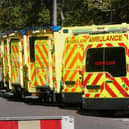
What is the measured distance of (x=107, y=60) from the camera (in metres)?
11.7

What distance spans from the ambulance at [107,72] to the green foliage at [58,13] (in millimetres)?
18886

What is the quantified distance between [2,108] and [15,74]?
2605mm

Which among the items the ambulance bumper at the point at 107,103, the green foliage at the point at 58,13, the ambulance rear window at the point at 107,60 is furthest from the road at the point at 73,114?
the green foliage at the point at 58,13

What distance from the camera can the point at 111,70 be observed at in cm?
1165

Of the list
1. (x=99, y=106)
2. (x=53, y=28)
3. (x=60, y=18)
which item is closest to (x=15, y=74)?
(x=53, y=28)

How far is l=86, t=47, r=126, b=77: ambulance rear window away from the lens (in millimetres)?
11570

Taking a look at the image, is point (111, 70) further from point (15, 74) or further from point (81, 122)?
point (15, 74)

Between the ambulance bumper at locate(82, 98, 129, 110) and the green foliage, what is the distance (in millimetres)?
19216

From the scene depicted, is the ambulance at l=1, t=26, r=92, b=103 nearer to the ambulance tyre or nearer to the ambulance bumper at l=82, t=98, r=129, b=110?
the ambulance tyre

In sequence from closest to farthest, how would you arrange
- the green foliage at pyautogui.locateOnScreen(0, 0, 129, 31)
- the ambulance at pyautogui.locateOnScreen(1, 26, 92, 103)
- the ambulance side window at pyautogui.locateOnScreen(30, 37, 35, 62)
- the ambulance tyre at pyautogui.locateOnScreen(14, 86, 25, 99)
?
the ambulance at pyautogui.locateOnScreen(1, 26, 92, 103) < the ambulance side window at pyautogui.locateOnScreen(30, 37, 35, 62) < the ambulance tyre at pyautogui.locateOnScreen(14, 86, 25, 99) < the green foliage at pyautogui.locateOnScreen(0, 0, 129, 31)

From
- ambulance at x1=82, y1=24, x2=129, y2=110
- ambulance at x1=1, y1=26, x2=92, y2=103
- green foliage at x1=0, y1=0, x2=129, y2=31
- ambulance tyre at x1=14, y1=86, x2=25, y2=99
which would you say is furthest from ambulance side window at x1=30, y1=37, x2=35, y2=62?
green foliage at x1=0, y1=0, x2=129, y2=31

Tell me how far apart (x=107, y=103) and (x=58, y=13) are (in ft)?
133

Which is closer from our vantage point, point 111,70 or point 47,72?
point 111,70

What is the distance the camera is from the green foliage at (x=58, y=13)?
116ft
